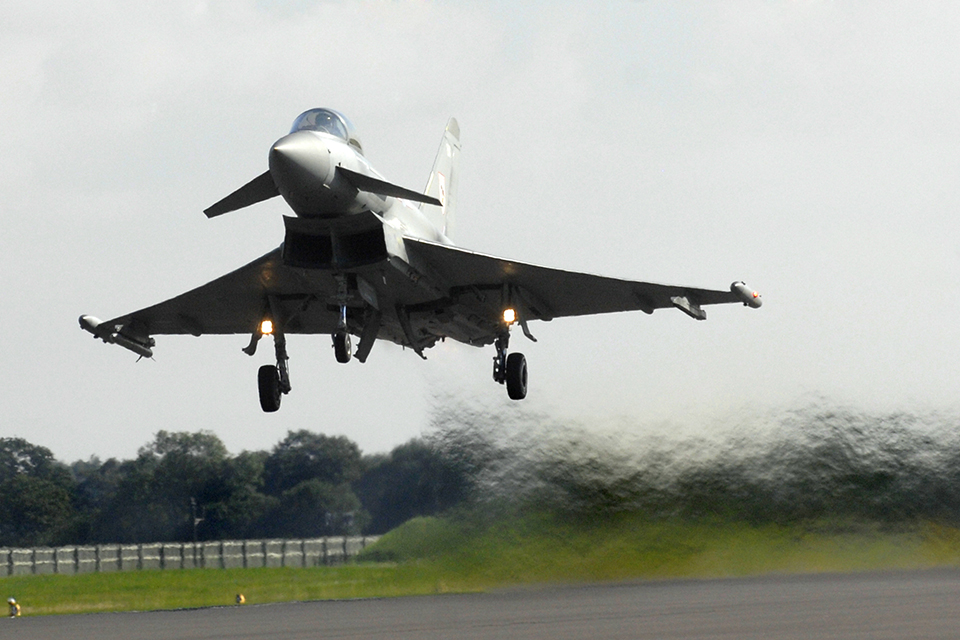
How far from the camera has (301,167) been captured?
1839cm

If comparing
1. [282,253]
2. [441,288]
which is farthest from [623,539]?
[282,253]

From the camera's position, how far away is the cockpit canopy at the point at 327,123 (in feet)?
64.2

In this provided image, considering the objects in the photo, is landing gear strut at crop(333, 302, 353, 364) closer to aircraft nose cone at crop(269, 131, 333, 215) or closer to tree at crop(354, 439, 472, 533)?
aircraft nose cone at crop(269, 131, 333, 215)

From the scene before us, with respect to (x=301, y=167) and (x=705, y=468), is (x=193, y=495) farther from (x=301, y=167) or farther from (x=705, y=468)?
(x=301, y=167)

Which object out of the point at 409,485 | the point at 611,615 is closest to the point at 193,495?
the point at 409,485

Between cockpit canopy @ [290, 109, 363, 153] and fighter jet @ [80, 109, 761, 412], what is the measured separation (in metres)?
0.02

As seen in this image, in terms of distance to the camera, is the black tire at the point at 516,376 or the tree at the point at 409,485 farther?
the tree at the point at 409,485

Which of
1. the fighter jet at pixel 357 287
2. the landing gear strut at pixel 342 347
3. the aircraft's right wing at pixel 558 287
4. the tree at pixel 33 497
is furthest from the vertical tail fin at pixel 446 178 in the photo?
the tree at pixel 33 497

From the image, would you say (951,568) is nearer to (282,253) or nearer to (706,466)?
(706,466)

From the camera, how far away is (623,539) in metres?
24.5

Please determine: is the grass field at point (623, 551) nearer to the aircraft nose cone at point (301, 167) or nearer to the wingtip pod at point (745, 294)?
the wingtip pod at point (745, 294)

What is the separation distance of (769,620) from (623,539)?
7.87 meters

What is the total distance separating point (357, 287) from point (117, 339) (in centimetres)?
766

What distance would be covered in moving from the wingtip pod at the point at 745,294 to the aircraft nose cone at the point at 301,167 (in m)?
8.33
